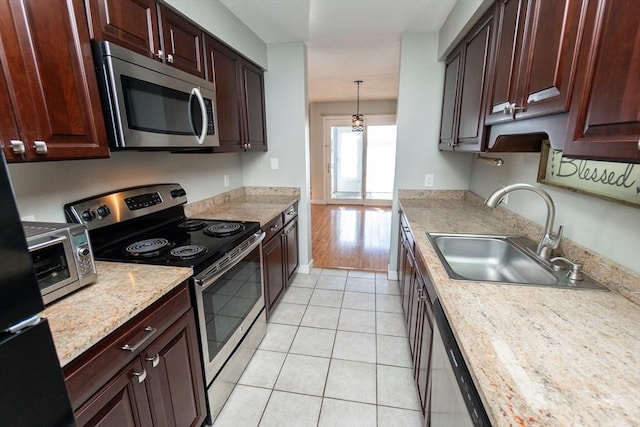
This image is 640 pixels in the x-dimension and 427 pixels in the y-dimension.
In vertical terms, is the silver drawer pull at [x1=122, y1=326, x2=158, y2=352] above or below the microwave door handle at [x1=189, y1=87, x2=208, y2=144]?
below

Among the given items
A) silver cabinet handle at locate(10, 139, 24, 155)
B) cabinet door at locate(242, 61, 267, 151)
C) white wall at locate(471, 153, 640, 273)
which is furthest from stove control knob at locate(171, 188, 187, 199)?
white wall at locate(471, 153, 640, 273)

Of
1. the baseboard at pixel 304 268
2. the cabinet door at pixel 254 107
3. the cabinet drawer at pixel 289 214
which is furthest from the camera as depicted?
the baseboard at pixel 304 268

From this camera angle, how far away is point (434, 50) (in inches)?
99.4

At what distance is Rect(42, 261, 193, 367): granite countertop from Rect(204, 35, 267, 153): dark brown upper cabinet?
3.80 feet

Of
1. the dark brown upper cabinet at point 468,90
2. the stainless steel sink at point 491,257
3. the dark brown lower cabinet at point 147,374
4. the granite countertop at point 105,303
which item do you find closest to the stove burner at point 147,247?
the granite countertop at point 105,303

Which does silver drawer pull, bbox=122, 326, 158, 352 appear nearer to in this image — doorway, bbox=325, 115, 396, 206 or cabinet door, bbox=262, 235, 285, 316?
cabinet door, bbox=262, 235, 285, 316

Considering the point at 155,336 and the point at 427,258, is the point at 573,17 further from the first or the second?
the point at 155,336

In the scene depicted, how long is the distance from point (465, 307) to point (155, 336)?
3.71 feet

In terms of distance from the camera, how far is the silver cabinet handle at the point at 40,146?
943 mm

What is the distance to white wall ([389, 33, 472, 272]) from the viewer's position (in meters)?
2.55

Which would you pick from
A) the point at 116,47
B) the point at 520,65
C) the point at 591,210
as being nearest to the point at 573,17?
the point at 520,65

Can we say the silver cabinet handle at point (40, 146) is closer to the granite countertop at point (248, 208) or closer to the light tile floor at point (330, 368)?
the granite countertop at point (248, 208)

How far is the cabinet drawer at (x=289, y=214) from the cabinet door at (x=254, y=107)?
65 centimetres

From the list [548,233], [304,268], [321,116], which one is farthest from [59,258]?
[321,116]
